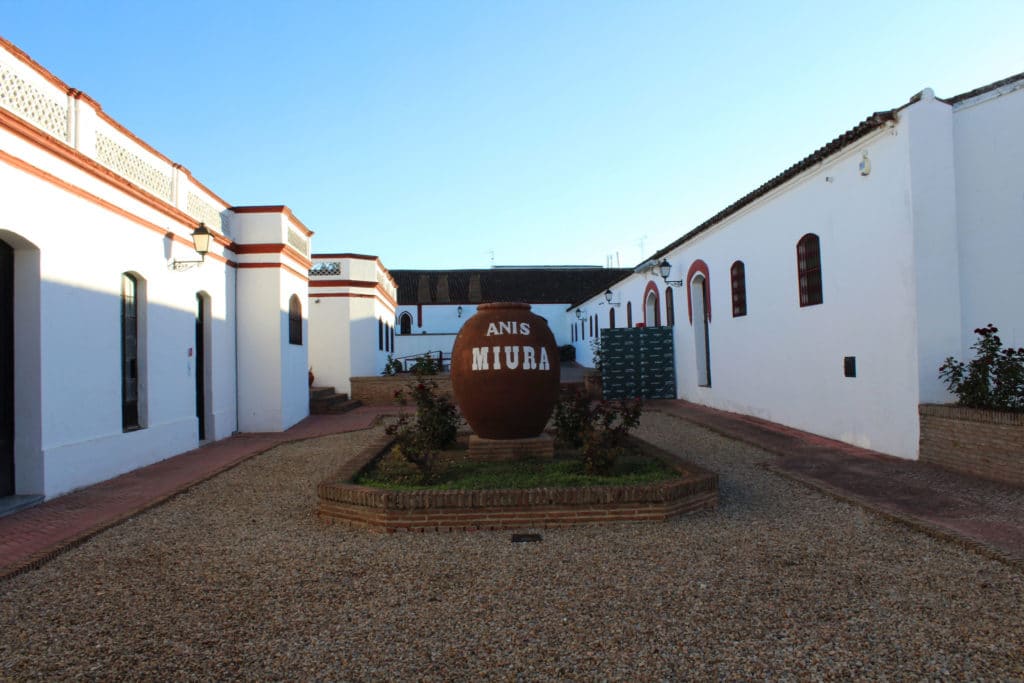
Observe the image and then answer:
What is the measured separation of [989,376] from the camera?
740cm

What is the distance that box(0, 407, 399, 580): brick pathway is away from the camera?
509 centimetres

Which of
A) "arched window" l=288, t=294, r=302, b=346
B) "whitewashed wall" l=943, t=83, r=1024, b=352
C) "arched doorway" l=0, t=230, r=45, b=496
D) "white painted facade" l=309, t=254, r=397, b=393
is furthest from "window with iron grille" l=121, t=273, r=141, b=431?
"whitewashed wall" l=943, t=83, r=1024, b=352

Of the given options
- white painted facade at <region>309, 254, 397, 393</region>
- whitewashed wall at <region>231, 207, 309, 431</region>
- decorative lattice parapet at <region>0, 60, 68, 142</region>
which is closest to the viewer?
decorative lattice parapet at <region>0, 60, 68, 142</region>

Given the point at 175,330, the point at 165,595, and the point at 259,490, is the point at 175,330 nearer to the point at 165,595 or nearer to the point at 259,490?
the point at 259,490

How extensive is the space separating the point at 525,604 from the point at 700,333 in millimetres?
13374

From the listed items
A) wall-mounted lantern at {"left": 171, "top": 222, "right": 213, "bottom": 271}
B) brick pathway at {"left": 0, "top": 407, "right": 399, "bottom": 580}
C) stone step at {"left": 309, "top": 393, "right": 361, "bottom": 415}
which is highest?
wall-mounted lantern at {"left": 171, "top": 222, "right": 213, "bottom": 271}

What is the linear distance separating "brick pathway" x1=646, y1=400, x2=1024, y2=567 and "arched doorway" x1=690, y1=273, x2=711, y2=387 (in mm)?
5941

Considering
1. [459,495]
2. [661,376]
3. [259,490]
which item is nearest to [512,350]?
[459,495]

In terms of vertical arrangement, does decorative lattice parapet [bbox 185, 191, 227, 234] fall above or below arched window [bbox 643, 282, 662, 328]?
above

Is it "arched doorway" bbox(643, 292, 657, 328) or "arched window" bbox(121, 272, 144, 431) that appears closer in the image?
"arched window" bbox(121, 272, 144, 431)

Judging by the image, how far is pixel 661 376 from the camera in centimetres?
1809

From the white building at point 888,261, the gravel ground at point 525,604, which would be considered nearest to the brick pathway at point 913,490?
the gravel ground at point 525,604

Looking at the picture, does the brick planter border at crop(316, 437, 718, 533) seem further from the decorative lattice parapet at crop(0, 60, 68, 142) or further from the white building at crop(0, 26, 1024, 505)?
the decorative lattice parapet at crop(0, 60, 68, 142)

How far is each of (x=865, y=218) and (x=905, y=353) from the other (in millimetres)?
2001
